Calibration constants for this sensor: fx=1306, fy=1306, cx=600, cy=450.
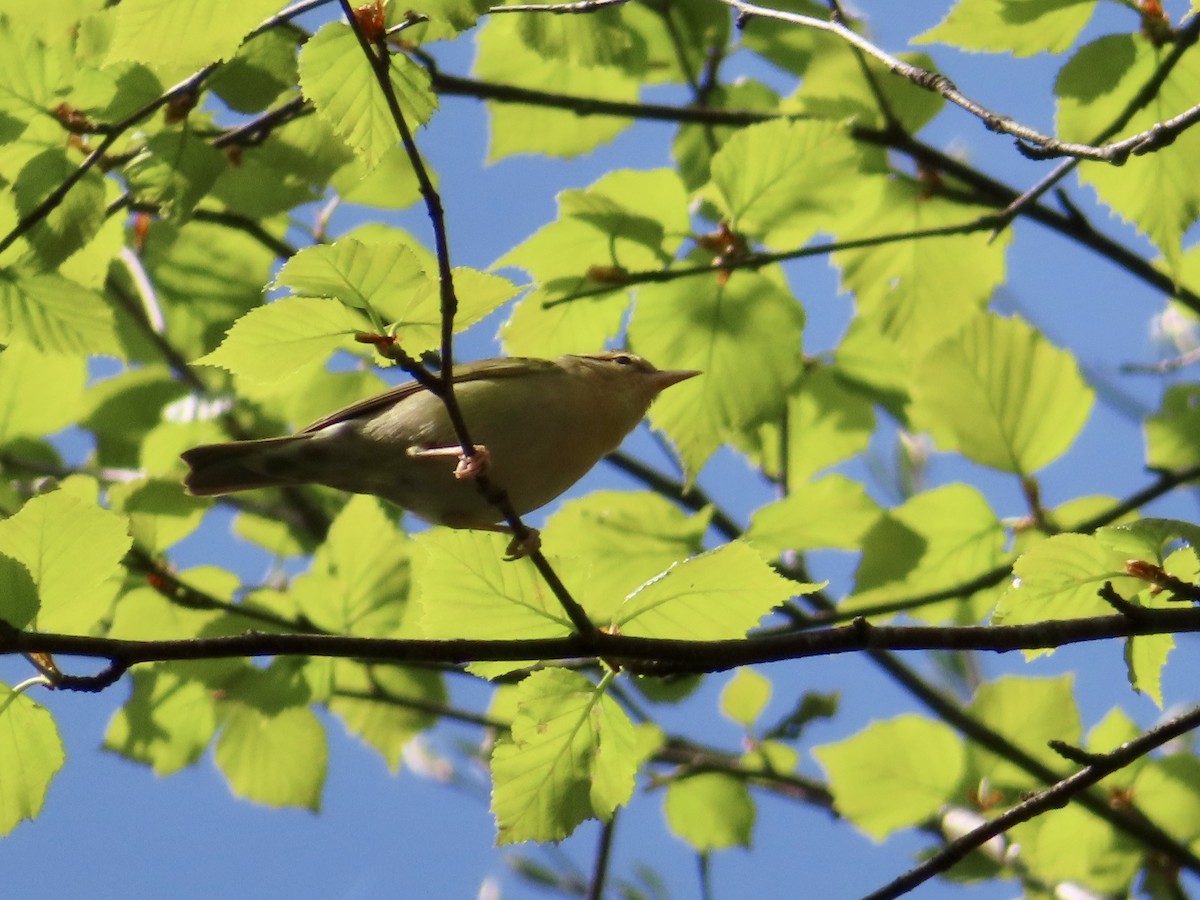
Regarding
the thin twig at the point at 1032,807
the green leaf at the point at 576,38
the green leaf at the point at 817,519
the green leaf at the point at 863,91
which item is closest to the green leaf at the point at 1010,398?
the green leaf at the point at 817,519

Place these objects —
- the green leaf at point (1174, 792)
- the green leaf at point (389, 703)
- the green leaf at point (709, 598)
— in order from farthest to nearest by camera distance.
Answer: the green leaf at point (389, 703)
the green leaf at point (1174, 792)
the green leaf at point (709, 598)

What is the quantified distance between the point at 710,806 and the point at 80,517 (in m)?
2.60

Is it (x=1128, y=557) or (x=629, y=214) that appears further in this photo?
(x=629, y=214)

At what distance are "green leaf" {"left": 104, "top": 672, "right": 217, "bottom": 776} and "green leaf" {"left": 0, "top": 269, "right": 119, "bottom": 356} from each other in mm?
966

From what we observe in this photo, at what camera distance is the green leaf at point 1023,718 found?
3.55 meters

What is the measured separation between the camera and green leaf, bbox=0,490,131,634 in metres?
2.01

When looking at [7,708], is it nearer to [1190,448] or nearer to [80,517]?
[80,517]

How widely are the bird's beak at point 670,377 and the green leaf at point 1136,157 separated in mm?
1002

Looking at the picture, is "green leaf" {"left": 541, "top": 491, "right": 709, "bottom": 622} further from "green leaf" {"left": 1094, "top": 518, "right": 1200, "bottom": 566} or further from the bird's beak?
"green leaf" {"left": 1094, "top": 518, "right": 1200, "bottom": 566}

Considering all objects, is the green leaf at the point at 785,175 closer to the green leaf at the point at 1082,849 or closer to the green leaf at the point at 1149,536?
the green leaf at the point at 1149,536

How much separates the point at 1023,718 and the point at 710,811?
1.05 meters

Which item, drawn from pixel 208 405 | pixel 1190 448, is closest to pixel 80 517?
pixel 208 405

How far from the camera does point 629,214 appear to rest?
3.00 m

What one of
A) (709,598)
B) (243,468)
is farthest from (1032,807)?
(243,468)
